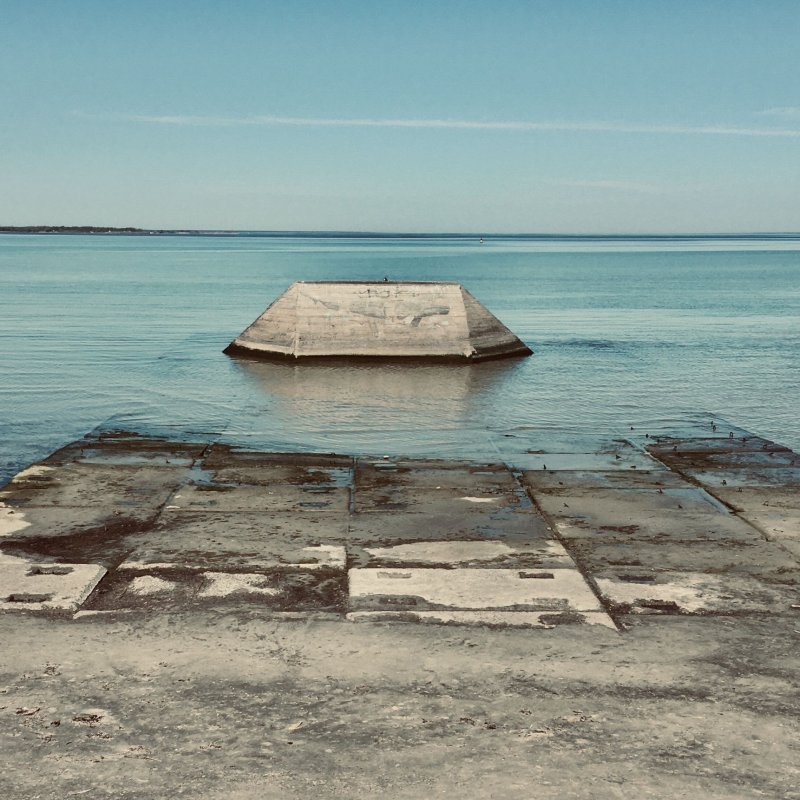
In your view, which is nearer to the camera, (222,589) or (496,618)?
(496,618)

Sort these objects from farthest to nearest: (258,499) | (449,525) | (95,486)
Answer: (95,486), (258,499), (449,525)

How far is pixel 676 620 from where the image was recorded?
8609mm

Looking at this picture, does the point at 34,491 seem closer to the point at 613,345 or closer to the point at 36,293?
the point at 613,345

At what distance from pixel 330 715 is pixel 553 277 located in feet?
300

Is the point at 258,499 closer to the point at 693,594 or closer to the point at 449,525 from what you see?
the point at 449,525

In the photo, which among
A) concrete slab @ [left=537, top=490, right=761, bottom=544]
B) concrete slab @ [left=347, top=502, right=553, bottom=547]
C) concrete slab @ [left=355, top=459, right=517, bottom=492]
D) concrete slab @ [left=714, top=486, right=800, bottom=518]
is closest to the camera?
concrete slab @ [left=347, top=502, right=553, bottom=547]

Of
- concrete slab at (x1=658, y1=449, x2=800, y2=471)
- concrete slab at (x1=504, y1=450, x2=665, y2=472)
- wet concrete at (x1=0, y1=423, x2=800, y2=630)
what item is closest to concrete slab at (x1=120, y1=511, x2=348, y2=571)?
wet concrete at (x1=0, y1=423, x2=800, y2=630)

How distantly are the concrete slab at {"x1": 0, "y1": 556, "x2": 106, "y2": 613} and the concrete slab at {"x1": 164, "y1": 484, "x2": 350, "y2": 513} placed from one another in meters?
2.52

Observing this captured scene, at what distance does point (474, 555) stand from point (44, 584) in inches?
176

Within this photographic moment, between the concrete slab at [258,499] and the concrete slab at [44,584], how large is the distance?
252 centimetres

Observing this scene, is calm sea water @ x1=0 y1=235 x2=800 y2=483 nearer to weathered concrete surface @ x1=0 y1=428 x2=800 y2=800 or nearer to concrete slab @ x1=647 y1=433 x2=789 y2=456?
concrete slab @ x1=647 y1=433 x2=789 y2=456

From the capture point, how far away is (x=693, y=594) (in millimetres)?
9242

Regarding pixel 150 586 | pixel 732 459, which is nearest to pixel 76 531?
pixel 150 586

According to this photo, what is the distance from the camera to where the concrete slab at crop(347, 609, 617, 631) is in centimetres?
848
